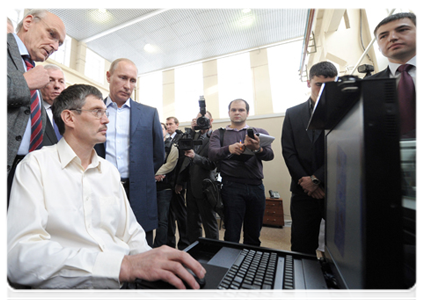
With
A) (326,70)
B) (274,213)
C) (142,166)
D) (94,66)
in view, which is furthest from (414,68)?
(94,66)

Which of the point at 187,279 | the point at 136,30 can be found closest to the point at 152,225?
the point at 187,279

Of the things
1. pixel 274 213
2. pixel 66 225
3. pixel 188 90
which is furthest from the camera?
pixel 188 90

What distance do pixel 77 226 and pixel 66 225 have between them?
0.03 meters

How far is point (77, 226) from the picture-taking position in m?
0.68

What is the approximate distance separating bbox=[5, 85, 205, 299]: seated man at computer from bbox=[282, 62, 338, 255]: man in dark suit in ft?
3.02

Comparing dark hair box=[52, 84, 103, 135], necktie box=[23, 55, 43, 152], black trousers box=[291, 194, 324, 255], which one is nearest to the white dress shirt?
dark hair box=[52, 84, 103, 135]

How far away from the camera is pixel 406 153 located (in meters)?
0.50

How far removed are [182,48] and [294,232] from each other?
595 cm

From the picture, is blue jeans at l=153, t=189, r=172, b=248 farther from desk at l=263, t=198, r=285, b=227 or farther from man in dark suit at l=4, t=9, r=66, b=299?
desk at l=263, t=198, r=285, b=227

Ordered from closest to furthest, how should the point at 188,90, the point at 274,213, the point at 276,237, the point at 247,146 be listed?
the point at 247,146 < the point at 276,237 < the point at 274,213 < the point at 188,90

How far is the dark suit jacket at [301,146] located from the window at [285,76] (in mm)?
3978

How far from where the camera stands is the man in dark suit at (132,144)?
53.1 inches

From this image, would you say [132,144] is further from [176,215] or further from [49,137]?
[176,215]

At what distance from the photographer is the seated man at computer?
494 mm
